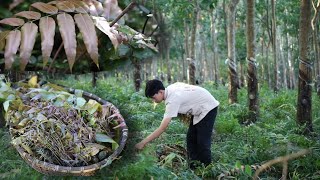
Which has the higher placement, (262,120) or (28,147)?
(28,147)

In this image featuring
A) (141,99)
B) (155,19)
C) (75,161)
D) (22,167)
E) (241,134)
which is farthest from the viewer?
(141,99)

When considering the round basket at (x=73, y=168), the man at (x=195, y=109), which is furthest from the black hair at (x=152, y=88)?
the round basket at (x=73, y=168)

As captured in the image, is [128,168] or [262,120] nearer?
[128,168]

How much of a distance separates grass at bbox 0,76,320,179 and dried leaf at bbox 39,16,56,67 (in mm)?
541

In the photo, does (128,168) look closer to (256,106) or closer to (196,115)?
(196,115)

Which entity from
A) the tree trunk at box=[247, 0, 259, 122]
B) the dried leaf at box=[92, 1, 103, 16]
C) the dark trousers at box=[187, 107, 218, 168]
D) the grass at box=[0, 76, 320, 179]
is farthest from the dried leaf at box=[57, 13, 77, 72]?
the tree trunk at box=[247, 0, 259, 122]

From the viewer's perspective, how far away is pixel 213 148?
15.7 ft

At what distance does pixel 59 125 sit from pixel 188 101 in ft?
7.10

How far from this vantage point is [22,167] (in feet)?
7.88

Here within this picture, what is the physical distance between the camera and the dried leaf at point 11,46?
3.05 ft

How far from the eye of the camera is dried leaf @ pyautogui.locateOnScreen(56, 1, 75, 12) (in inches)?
42.3

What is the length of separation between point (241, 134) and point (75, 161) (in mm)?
3983

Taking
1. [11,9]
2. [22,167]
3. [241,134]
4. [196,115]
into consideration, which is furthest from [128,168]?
[241,134]

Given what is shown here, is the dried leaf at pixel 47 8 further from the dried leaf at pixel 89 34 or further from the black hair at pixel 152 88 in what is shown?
the black hair at pixel 152 88
